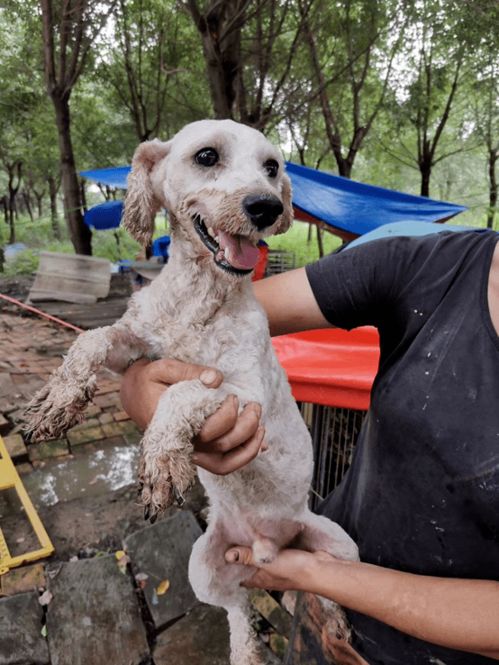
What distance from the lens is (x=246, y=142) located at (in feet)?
6.05

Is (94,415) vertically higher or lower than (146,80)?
lower

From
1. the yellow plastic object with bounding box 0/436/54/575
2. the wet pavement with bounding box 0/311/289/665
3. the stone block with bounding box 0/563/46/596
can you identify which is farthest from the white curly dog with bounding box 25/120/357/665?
the yellow plastic object with bounding box 0/436/54/575

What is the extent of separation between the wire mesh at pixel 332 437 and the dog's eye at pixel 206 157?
5.38 ft

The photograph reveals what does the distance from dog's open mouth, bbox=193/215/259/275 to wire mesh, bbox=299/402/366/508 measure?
1429 mm

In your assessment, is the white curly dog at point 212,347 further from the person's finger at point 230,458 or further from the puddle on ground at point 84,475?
the puddle on ground at point 84,475

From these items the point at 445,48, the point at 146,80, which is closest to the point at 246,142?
the point at 445,48

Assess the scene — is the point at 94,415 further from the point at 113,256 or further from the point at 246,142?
the point at 113,256

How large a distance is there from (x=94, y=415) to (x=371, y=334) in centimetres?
370

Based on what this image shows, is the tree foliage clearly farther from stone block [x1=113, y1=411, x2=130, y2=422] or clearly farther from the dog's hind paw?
the dog's hind paw

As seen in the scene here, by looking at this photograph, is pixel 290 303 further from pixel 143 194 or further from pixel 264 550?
pixel 264 550

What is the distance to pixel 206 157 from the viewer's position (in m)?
1.82

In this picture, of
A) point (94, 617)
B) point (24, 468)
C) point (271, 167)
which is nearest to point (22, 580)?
point (94, 617)

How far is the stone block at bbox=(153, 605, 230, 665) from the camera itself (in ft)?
8.30

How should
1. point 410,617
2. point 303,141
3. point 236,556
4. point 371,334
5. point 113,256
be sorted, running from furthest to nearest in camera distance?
point 113,256, point 303,141, point 371,334, point 236,556, point 410,617
